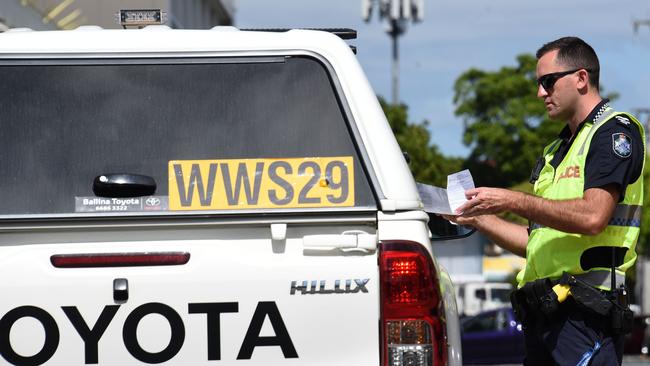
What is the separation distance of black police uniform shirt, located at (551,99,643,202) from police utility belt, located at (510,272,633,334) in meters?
0.35

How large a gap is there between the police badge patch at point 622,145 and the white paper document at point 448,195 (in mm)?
544

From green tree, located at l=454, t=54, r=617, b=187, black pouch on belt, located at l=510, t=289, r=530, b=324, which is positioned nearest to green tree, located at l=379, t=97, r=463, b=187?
green tree, located at l=454, t=54, r=617, b=187

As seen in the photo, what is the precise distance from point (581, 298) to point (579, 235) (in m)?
0.25

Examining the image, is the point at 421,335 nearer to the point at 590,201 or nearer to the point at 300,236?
the point at 300,236

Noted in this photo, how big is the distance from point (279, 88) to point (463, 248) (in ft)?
141

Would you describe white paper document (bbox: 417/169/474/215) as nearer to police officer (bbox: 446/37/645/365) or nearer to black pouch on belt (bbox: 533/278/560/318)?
police officer (bbox: 446/37/645/365)

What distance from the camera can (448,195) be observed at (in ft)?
14.6

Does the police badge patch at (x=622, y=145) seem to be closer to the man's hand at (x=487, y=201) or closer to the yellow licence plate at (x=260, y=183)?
the man's hand at (x=487, y=201)

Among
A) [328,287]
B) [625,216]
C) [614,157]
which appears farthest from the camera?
[625,216]

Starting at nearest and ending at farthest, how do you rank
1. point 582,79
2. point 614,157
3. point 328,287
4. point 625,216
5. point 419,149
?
point 328,287
point 614,157
point 625,216
point 582,79
point 419,149

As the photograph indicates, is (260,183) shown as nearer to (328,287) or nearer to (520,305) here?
(328,287)

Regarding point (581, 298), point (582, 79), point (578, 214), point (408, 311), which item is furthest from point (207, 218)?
point (582, 79)

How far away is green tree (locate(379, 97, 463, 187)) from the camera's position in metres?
38.4

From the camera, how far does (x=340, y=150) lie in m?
3.78
